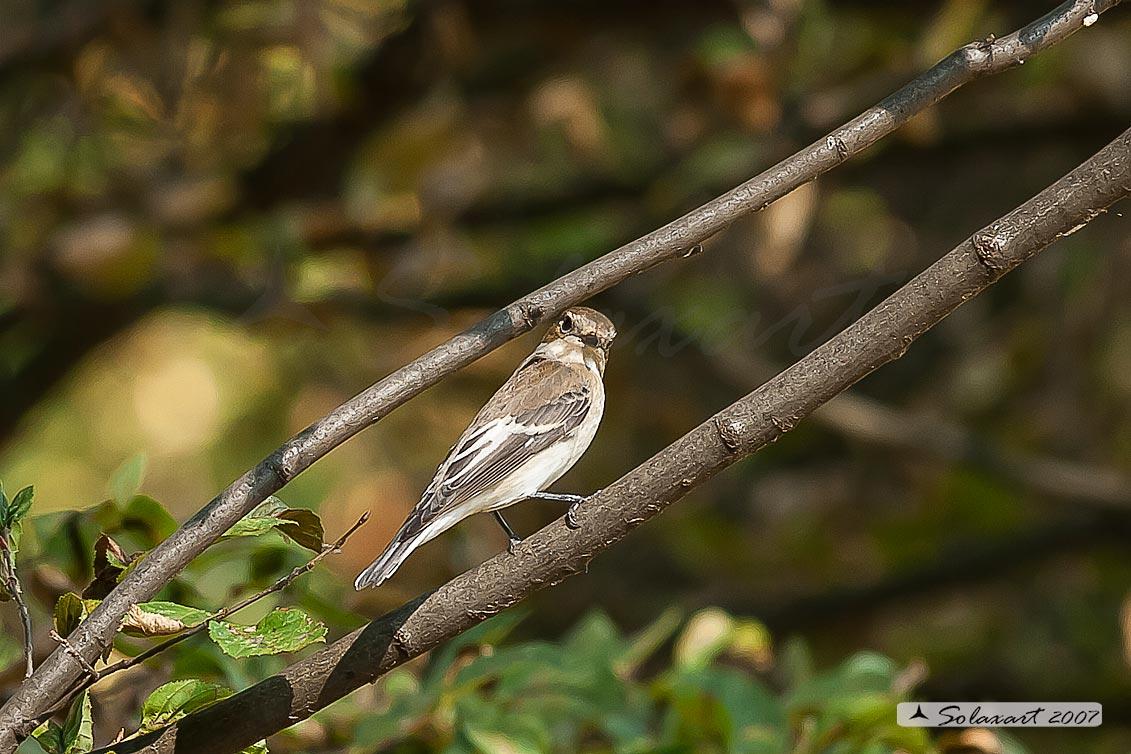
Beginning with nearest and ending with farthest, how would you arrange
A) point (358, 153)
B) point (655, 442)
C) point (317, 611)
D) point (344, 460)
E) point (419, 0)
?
point (317, 611)
point (419, 0)
point (358, 153)
point (655, 442)
point (344, 460)

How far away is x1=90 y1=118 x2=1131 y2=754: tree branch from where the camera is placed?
3.76 feet

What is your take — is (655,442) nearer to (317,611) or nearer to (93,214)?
(93,214)

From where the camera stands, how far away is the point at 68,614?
3.85 ft

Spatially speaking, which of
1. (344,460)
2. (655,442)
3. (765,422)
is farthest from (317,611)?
(344,460)

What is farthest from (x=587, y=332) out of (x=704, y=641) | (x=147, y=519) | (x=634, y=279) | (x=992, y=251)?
(x=634, y=279)

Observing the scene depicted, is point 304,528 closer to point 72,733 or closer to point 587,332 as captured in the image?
point 72,733

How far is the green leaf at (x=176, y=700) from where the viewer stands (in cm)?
119

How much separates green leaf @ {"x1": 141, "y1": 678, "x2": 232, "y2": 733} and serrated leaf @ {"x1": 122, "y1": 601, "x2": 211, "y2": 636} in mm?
65

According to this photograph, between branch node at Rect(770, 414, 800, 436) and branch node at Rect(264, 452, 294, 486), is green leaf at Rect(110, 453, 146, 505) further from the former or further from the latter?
branch node at Rect(770, 414, 800, 436)

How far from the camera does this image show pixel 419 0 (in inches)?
144

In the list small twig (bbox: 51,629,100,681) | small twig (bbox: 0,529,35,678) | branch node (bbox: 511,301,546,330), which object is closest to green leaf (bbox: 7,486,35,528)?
small twig (bbox: 0,529,35,678)

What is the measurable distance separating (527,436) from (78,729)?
940mm

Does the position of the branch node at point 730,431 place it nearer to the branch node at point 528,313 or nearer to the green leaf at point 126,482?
the branch node at point 528,313

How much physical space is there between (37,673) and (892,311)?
814mm
